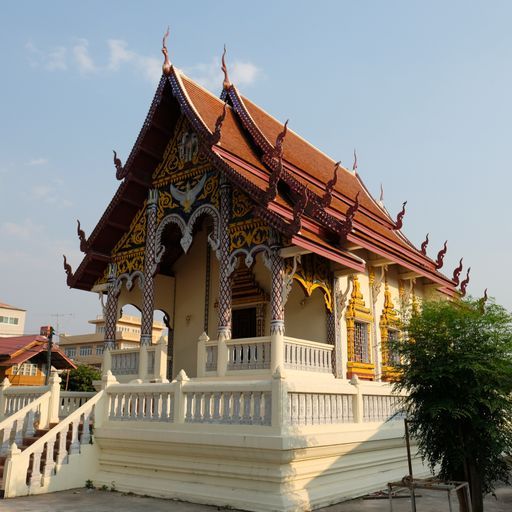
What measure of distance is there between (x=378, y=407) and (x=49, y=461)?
16.9ft

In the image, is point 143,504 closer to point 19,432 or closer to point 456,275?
point 19,432

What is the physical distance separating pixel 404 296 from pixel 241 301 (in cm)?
410

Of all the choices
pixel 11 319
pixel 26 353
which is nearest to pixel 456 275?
pixel 26 353

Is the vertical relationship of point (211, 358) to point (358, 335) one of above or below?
below

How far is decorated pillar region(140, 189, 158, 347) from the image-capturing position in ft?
39.5

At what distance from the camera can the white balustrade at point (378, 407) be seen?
9125 mm

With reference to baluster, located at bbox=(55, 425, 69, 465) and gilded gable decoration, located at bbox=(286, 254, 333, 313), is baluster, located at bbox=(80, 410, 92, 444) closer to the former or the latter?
baluster, located at bbox=(55, 425, 69, 465)

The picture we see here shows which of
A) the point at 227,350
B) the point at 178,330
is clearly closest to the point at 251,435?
the point at 227,350

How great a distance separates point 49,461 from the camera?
8688 millimetres

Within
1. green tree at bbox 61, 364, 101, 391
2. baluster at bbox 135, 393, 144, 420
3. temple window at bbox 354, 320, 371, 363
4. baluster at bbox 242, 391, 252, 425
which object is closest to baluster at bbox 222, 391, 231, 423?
baluster at bbox 242, 391, 252, 425

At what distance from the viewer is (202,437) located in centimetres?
795

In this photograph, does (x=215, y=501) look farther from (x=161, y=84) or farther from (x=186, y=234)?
(x=161, y=84)

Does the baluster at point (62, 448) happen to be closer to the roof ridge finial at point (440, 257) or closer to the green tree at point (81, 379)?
the roof ridge finial at point (440, 257)

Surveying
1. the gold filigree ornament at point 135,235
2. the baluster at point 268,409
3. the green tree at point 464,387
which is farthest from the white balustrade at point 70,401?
the green tree at point 464,387
